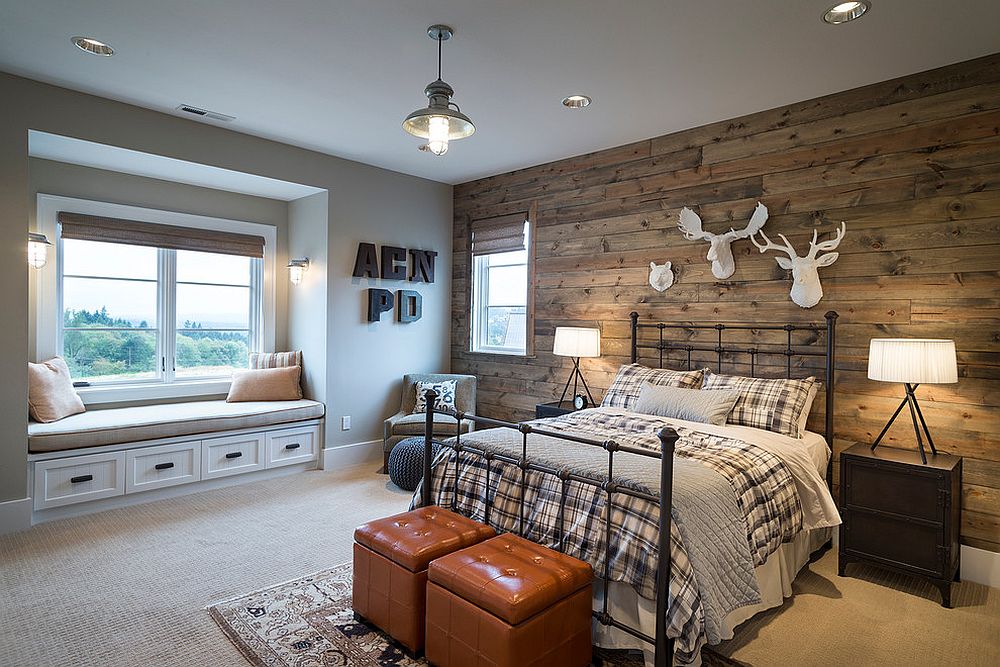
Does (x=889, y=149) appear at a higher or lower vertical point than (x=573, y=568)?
higher

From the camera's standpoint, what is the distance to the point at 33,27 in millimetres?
2852

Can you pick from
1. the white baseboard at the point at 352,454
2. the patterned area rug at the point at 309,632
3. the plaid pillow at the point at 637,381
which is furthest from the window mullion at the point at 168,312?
the plaid pillow at the point at 637,381

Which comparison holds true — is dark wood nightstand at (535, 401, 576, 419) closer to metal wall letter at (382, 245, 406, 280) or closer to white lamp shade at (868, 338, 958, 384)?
metal wall letter at (382, 245, 406, 280)

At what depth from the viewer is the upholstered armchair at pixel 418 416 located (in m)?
4.80

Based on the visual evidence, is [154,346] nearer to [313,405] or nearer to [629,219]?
[313,405]

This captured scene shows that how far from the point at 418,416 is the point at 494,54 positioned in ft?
9.84

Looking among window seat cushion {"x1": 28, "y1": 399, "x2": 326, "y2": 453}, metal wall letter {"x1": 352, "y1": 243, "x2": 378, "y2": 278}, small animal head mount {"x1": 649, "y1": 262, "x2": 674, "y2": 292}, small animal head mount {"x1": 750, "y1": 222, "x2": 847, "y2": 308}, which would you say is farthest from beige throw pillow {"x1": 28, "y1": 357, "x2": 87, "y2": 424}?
small animal head mount {"x1": 750, "y1": 222, "x2": 847, "y2": 308}

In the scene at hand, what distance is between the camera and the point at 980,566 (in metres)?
3.02

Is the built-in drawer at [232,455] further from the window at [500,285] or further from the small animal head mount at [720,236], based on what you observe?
the small animal head mount at [720,236]

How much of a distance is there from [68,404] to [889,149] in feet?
18.4

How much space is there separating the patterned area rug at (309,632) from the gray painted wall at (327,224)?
6.70ft

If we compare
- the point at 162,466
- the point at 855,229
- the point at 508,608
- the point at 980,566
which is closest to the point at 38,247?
the point at 162,466

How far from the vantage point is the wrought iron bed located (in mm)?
2020

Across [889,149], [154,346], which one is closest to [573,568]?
[889,149]
